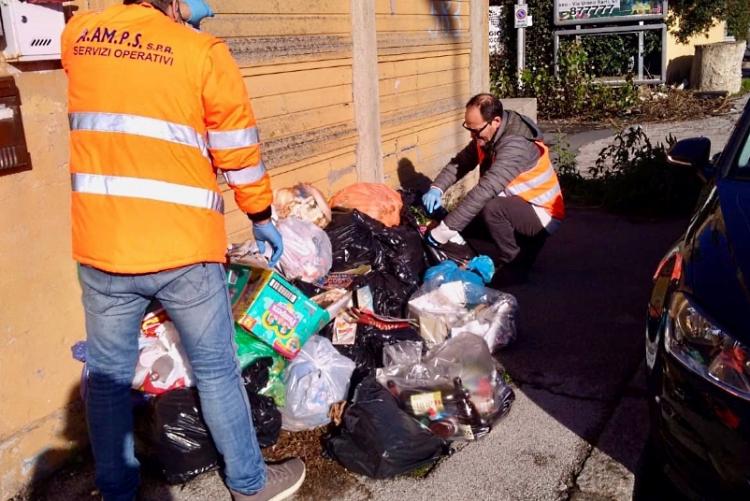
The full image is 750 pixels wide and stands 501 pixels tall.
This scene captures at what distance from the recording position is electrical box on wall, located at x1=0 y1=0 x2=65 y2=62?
3.04 m

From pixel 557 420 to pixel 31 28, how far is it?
2.81m

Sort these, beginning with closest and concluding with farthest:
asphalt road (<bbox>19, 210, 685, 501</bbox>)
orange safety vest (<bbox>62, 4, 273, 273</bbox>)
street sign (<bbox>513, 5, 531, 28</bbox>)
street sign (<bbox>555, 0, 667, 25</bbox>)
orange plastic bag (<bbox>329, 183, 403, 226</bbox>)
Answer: orange safety vest (<bbox>62, 4, 273, 273</bbox>) → asphalt road (<bbox>19, 210, 685, 501</bbox>) → orange plastic bag (<bbox>329, 183, 403, 226</bbox>) → street sign (<bbox>513, 5, 531, 28</bbox>) → street sign (<bbox>555, 0, 667, 25</bbox>)

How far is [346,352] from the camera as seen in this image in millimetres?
4133

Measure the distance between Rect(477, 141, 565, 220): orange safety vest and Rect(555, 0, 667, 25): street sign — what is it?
12.7 metres

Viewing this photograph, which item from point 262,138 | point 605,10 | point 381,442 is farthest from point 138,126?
point 605,10

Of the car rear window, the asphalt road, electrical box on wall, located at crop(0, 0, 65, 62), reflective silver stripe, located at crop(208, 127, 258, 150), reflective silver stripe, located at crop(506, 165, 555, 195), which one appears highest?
electrical box on wall, located at crop(0, 0, 65, 62)

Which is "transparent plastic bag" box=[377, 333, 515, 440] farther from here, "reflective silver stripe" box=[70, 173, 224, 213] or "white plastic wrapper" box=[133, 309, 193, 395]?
"reflective silver stripe" box=[70, 173, 224, 213]

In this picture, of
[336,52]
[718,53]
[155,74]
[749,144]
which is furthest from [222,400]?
[718,53]

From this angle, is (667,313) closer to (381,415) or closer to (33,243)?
(381,415)

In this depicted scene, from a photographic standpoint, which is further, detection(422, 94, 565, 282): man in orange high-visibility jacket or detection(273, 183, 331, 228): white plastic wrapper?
detection(422, 94, 565, 282): man in orange high-visibility jacket

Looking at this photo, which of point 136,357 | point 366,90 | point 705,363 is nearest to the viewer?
point 705,363

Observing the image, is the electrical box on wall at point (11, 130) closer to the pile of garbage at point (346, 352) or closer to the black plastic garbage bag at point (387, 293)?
the pile of garbage at point (346, 352)

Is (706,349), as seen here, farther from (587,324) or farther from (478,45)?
(478,45)

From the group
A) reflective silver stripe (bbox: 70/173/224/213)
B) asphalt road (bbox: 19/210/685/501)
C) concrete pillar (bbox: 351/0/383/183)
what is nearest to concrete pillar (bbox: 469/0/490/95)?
concrete pillar (bbox: 351/0/383/183)
